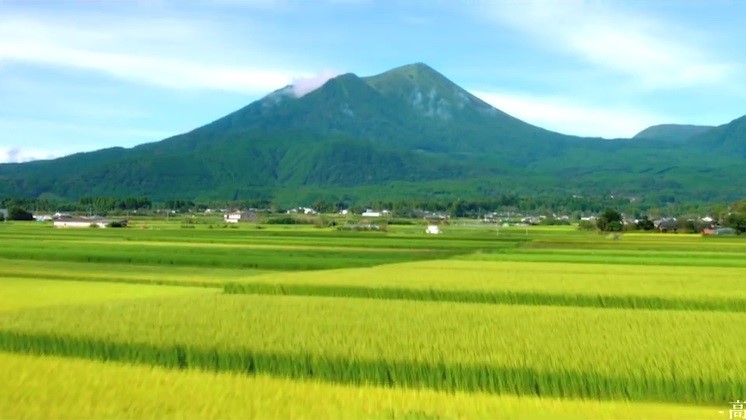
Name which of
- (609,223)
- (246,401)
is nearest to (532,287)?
(246,401)

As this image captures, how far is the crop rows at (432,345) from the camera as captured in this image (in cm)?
900

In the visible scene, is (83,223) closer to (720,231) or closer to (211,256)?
(211,256)

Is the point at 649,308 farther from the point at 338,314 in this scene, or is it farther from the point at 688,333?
the point at 338,314

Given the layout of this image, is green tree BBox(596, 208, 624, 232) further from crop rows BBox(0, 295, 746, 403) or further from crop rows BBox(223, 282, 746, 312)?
crop rows BBox(0, 295, 746, 403)

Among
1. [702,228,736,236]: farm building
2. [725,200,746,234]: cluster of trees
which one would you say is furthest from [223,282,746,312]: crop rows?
[725,200,746,234]: cluster of trees

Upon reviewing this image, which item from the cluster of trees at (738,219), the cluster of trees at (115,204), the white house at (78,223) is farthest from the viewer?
the cluster of trees at (115,204)

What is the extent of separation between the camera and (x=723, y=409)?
28.4ft

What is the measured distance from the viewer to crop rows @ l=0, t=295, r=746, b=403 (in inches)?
354

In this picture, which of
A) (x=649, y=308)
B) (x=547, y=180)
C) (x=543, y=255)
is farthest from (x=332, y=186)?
(x=649, y=308)

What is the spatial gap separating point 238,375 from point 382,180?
182776 mm

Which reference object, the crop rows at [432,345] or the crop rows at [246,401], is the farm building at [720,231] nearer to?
the crop rows at [432,345]

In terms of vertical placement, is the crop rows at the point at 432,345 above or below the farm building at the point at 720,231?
above

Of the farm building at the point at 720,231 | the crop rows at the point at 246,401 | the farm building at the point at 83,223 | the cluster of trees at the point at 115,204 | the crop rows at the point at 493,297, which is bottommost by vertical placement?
the farm building at the point at 720,231

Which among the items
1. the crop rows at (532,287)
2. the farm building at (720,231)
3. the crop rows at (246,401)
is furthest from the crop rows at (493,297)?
the farm building at (720,231)
